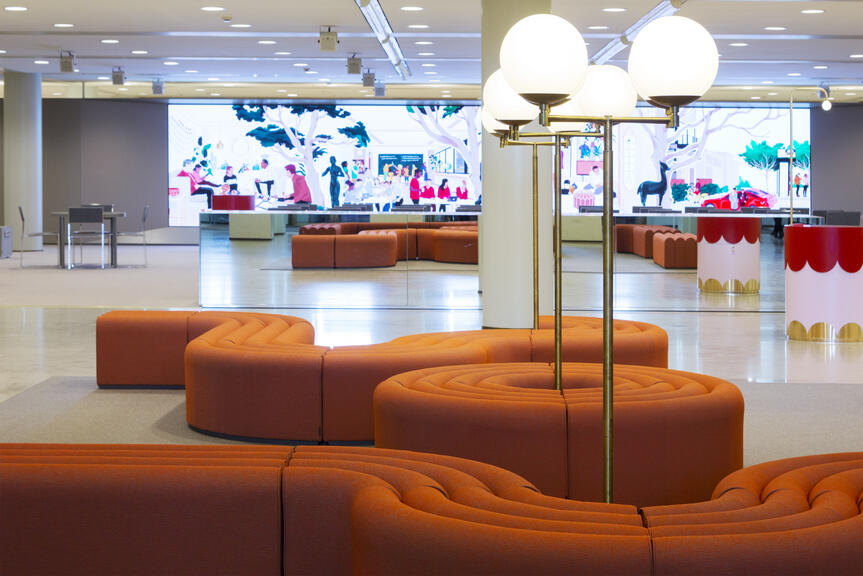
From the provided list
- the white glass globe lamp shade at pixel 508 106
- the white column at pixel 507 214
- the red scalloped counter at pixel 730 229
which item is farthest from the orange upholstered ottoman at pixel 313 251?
the white glass globe lamp shade at pixel 508 106

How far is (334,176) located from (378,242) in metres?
12.5

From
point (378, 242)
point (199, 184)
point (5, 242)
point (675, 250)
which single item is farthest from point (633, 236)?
point (199, 184)

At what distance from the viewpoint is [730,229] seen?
12.6m

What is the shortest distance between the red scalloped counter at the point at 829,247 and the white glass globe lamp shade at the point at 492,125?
464 cm

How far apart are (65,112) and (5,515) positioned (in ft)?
77.8

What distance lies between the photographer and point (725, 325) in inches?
438

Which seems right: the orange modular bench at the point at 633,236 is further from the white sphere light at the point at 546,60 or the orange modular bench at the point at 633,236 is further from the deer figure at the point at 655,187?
the deer figure at the point at 655,187

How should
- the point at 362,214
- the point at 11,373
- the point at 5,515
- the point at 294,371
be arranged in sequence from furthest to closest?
the point at 362,214 < the point at 11,373 < the point at 294,371 < the point at 5,515

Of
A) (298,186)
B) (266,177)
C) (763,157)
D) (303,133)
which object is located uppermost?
(303,133)

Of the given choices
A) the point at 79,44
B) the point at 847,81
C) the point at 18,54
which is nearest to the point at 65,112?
the point at 18,54

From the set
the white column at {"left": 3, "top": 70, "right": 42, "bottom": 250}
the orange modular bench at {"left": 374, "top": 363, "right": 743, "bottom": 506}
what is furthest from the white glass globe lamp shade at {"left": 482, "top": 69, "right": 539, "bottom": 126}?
the white column at {"left": 3, "top": 70, "right": 42, "bottom": 250}

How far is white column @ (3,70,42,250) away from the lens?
20.9 metres

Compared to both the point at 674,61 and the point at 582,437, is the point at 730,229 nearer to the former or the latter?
the point at 582,437

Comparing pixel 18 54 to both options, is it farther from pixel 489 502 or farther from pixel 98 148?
pixel 489 502
